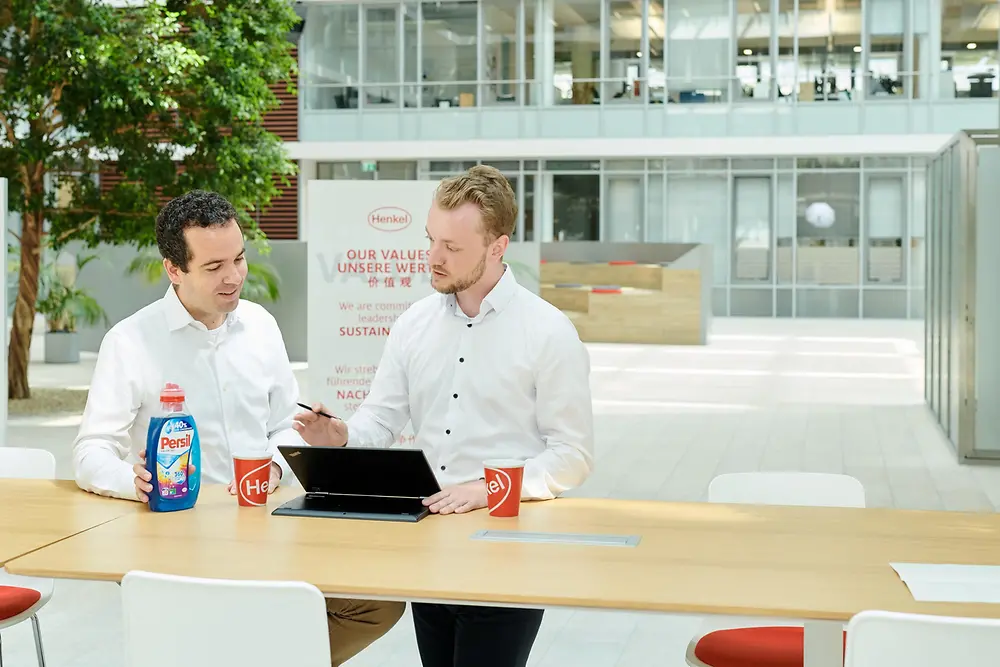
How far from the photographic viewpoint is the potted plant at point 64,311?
1351 centimetres

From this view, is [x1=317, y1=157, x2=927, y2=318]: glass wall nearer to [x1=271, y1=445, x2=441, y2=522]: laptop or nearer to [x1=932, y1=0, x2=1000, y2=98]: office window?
[x1=932, y1=0, x2=1000, y2=98]: office window

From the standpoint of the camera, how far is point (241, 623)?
7.16 feet

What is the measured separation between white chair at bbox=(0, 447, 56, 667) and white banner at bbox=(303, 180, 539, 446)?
309cm

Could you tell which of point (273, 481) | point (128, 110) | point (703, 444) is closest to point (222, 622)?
point (273, 481)

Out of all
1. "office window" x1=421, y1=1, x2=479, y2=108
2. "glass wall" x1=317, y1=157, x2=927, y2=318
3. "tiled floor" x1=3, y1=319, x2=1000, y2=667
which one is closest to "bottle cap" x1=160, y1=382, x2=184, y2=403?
"tiled floor" x1=3, y1=319, x2=1000, y2=667

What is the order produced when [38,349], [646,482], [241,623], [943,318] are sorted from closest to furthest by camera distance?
[241,623] < [646,482] < [943,318] < [38,349]

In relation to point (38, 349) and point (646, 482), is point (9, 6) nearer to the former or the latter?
point (646, 482)

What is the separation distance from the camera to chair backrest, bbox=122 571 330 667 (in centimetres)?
214

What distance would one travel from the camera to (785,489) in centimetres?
330

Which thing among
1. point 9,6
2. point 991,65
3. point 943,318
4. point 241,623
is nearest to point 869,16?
point 991,65

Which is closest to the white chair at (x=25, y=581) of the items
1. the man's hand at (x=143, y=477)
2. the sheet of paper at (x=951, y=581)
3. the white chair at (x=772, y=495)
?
the man's hand at (x=143, y=477)

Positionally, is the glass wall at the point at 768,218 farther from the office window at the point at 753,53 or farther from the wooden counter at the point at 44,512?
the wooden counter at the point at 44,512

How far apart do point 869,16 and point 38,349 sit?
47.6ft

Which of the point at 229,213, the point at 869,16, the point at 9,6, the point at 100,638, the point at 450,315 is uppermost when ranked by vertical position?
the point at 869,16
